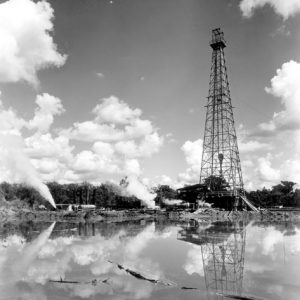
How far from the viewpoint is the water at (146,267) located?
45.3ft

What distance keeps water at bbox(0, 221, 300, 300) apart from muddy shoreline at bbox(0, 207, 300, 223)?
18459mm

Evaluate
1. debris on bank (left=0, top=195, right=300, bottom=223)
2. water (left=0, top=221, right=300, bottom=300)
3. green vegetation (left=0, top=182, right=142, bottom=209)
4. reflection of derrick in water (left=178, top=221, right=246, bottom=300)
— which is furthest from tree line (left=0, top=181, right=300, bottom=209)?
water (left=0, top=221, right=300, bottom=300)

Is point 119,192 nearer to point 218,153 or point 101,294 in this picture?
point 218,153

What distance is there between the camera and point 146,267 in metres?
18.4

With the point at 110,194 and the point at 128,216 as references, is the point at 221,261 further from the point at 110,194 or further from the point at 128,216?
the point at 110,194

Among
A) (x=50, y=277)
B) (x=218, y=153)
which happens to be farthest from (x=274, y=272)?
(x=218, y=153)

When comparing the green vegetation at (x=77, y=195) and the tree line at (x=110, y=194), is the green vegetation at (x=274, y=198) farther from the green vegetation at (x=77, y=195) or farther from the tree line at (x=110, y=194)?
the green vegetation at (x=77, y=195)

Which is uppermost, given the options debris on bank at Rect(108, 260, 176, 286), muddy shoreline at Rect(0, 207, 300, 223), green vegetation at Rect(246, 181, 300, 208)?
green vegetation at Rect(246, 181, 300, 208)

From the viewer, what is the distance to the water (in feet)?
45.3

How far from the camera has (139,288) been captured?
14180 millimetres

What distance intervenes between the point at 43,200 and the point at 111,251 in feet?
199

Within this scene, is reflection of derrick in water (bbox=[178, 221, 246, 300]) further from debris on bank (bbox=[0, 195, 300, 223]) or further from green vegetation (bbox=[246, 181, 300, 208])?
green vegetation (bbox=[246, 181, 300, 208])

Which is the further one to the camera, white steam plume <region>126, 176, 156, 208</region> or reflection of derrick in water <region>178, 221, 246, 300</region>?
white steam plume <region>126, 176, 156, 208</region>

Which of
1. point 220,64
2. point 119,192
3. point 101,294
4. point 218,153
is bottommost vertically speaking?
point 101,294
